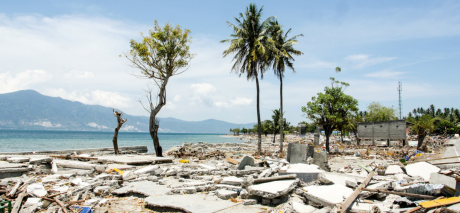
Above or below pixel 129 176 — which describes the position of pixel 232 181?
above

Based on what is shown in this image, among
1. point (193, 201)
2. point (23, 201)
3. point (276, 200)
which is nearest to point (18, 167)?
point (23, 201)

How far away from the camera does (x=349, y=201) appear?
16.8ft

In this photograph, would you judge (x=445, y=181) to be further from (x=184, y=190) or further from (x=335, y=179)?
(x=184, y=190)

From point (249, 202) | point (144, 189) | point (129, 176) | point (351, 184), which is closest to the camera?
point (249, 202)

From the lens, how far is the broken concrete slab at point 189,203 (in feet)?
17.5

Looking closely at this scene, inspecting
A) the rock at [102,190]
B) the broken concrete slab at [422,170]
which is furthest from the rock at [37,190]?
the broken concrete slab at [422,170]

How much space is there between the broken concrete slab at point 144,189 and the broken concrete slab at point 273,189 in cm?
243

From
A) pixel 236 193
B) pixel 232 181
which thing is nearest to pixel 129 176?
pixel 232 181

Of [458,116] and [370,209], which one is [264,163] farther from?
[458,116]

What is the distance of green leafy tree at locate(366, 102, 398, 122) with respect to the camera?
185 ft

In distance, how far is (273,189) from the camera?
6.00 metres

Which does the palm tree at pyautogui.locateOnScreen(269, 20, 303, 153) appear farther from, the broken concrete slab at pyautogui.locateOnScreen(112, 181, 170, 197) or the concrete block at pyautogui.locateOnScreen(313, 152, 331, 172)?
the broken concrete slab at pyautogui.locateOnScreen(112, 181, 170, 197)

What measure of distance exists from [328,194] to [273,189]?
1.25 m

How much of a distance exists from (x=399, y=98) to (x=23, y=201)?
9288 centimetres
